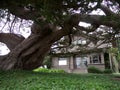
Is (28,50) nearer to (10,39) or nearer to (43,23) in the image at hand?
(10,39)

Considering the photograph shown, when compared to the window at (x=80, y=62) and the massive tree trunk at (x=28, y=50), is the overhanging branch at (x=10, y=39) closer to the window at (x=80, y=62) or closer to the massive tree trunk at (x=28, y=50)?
the massive tree trunk at (x=28, y=50)

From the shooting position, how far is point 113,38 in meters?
11.6

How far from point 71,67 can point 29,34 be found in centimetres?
1687

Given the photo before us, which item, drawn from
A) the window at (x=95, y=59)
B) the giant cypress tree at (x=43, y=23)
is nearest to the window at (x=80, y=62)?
the window at (x=95, y=59)

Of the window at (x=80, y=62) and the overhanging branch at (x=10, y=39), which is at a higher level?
the overhanging branch at (x=10, y=39)

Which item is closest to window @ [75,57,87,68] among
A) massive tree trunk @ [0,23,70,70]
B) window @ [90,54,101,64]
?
window @ [90,54,101,64]

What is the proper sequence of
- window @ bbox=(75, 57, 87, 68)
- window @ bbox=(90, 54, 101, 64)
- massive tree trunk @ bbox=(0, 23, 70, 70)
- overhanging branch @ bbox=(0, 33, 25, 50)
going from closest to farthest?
massive tree trunk @ bbox=(0, 23, 70, 70) → overhanging branch @ bbox=(0, 33, 25, 50) → window @ bbox=(90, 54, 101, 64) → window @ bbox=(75, 57, 87, 68)

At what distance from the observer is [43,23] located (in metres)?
8.92

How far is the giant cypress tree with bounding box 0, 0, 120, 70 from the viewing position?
7.13 m

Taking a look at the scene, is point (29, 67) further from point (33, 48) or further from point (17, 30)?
point (17, 30)

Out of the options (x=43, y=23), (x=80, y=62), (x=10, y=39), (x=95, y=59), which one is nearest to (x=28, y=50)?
(x=10, y=39)

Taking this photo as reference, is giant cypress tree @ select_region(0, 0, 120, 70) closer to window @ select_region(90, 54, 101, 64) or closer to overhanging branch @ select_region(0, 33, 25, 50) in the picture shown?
overhanging branch @ select_region(0, 33, 25, 50)

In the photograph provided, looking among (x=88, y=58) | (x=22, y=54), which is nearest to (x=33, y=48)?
(x=22, y=54)

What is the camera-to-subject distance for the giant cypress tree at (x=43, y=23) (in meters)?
7.13
